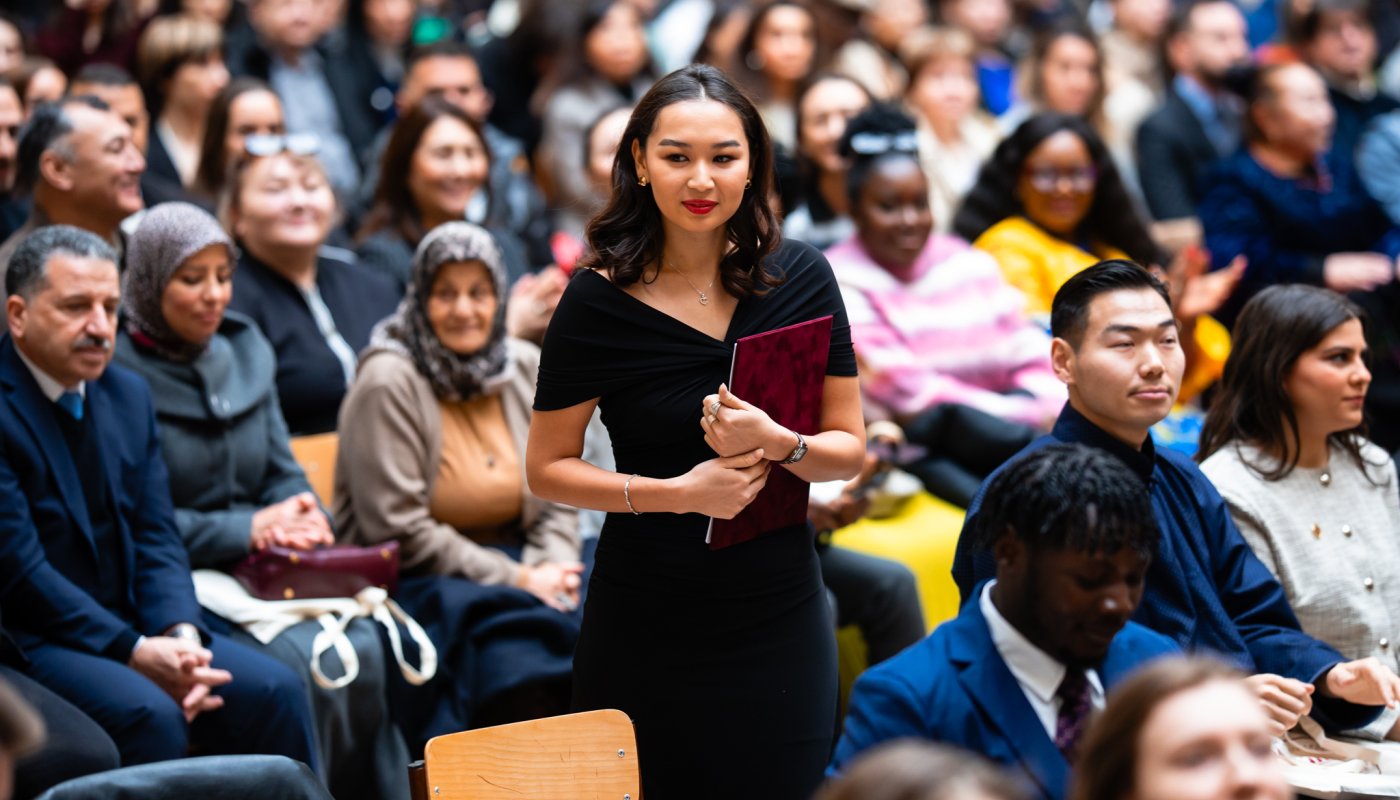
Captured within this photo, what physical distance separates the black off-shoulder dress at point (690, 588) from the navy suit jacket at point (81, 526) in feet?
4.10

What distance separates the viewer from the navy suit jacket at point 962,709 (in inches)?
83.1

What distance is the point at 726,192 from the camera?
8.48 ft

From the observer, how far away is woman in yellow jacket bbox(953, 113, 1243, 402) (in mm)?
5168

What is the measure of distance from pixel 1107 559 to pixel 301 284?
3085 millimetres

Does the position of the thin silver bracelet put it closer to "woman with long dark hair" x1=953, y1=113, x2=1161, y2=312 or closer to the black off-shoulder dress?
the black off-shoulder dress

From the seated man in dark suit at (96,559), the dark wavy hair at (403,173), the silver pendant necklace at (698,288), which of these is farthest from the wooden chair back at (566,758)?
the dark wavy hair at (403,173)

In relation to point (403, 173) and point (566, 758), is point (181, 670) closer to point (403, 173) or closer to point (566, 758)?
point (566, 758)

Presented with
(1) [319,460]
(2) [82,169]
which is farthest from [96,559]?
(2) [82,169]

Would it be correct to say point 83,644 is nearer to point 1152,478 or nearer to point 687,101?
point 687,101

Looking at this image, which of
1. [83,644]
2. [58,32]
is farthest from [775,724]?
[58,32]

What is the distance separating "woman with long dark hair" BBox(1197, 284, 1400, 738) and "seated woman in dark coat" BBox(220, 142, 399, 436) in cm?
235

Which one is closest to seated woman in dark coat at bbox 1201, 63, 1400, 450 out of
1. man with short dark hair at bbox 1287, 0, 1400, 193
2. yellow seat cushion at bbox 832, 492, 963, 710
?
man with short dark hair at bbox 1287, 0, 1400, 193

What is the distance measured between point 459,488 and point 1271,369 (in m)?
1.90

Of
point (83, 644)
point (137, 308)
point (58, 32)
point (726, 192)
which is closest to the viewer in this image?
point (726, 192)
